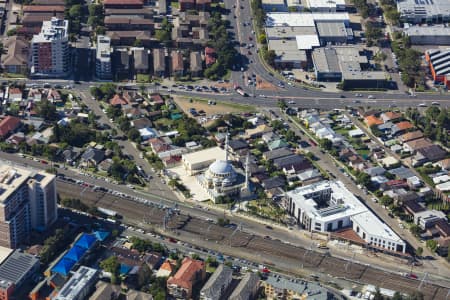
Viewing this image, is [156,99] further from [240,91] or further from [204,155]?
[204,155]

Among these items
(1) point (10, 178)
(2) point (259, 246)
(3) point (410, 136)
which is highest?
(1) point (10, 178)

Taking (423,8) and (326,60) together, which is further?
(423,8)

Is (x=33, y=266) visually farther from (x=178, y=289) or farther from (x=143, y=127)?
(x=143, y=127)

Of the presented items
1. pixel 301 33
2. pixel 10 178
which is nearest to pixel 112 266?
pixel 10 178

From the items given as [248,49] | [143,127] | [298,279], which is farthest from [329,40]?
[298,279]

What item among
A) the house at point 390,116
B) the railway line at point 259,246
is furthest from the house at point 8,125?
the house at point 390,116

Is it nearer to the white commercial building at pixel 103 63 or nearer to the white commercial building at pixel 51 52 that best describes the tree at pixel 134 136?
the white commercial building at pixel 103 63
